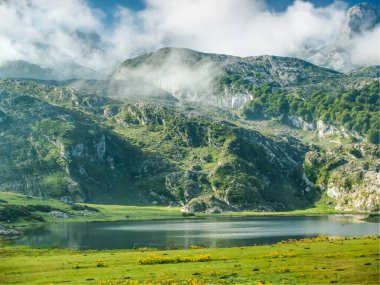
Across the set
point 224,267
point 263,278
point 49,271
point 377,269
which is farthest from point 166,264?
point 377,269

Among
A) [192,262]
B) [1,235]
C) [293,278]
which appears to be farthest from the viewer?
[1,235]

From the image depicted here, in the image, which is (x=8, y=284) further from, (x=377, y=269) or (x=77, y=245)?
(x=77, y=245)

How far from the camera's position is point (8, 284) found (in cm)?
5903

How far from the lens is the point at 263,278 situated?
53406 mm

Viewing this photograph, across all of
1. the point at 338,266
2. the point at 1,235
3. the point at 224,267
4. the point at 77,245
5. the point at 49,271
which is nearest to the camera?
the point at 338,266

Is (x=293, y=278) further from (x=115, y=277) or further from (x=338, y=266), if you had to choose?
(x=115, y=277)

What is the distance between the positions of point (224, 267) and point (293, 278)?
14504 millimetres

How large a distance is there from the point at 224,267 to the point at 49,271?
26.2 m

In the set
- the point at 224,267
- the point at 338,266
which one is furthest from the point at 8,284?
the point at 338,266

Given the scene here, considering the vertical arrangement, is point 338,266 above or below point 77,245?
above

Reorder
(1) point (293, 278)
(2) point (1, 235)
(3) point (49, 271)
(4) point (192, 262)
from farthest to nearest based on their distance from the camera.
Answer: (2) point (1, 235) < (4) point (192, 262) < (3) point (49, 271) < (1) point (293, 278)

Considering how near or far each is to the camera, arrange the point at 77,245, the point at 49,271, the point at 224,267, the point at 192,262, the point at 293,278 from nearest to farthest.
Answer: the point at 293,278, the point at 224,267, the point at 49,271, the point at 192,262, the point at 77,245

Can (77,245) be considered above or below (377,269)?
below

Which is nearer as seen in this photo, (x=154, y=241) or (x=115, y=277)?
(x=115, y=277)
